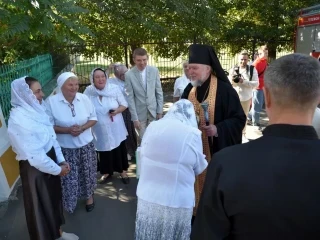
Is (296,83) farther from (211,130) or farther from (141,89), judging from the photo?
(141,89)

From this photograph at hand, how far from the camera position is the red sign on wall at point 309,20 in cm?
949

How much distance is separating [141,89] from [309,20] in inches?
321

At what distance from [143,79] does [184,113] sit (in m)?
2.54

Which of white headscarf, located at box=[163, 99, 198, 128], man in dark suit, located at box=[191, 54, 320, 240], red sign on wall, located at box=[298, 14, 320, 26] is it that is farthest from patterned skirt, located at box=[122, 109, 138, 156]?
red sign on wall, located at box=[298, 14, 320, 26]

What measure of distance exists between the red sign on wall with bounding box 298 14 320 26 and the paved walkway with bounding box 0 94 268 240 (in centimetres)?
865

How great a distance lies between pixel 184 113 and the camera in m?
2.16

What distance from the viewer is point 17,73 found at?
4.98 metres

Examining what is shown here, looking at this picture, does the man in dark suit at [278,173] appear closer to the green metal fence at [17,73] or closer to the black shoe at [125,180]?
the black shoe at [125,180]

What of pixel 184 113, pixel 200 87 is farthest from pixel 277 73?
pixel 200 87

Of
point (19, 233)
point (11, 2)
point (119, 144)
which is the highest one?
point (11, 2)

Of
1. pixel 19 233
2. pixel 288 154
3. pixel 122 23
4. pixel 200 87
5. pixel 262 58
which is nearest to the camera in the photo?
pixel 288 154

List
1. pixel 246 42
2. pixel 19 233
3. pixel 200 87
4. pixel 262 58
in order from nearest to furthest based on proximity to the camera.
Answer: pixel 200 87 → pixel 19 233 → pixel 262 58 → pixel 246 42

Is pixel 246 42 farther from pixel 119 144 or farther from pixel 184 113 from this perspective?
pixel 184 113

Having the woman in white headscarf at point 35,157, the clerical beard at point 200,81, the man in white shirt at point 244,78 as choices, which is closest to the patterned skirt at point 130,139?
the man in white shirt at point 244,78
